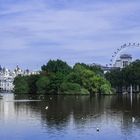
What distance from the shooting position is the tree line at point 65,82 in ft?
392

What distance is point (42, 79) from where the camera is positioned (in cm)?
12594

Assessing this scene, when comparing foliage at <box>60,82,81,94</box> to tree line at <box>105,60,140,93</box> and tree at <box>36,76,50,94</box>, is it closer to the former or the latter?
tree at <box>36,76,50,94</box>

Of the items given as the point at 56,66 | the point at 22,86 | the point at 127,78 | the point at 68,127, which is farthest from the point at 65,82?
the point at 68,127

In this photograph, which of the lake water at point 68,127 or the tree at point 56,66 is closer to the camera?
the lake water at point 68,127

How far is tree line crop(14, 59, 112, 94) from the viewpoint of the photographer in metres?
120

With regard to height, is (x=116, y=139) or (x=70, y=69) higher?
(x=70, y=69)

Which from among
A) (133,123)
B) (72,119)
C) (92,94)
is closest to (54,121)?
(72,119)

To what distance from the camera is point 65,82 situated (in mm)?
121312

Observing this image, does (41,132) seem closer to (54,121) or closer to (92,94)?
(54,121)

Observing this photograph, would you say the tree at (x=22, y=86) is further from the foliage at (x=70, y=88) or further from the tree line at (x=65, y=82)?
the foliage at (x=70, y=88)

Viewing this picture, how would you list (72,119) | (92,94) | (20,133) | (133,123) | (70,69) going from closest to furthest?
(20,133), (133,123), (72,119), (92,94), (70,69)

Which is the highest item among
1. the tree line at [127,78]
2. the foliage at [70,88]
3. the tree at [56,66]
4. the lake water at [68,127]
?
the tree at [56,66]

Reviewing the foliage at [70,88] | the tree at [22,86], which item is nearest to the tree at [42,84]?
the foliage at [70,88]

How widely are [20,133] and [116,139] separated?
23.5 ft
